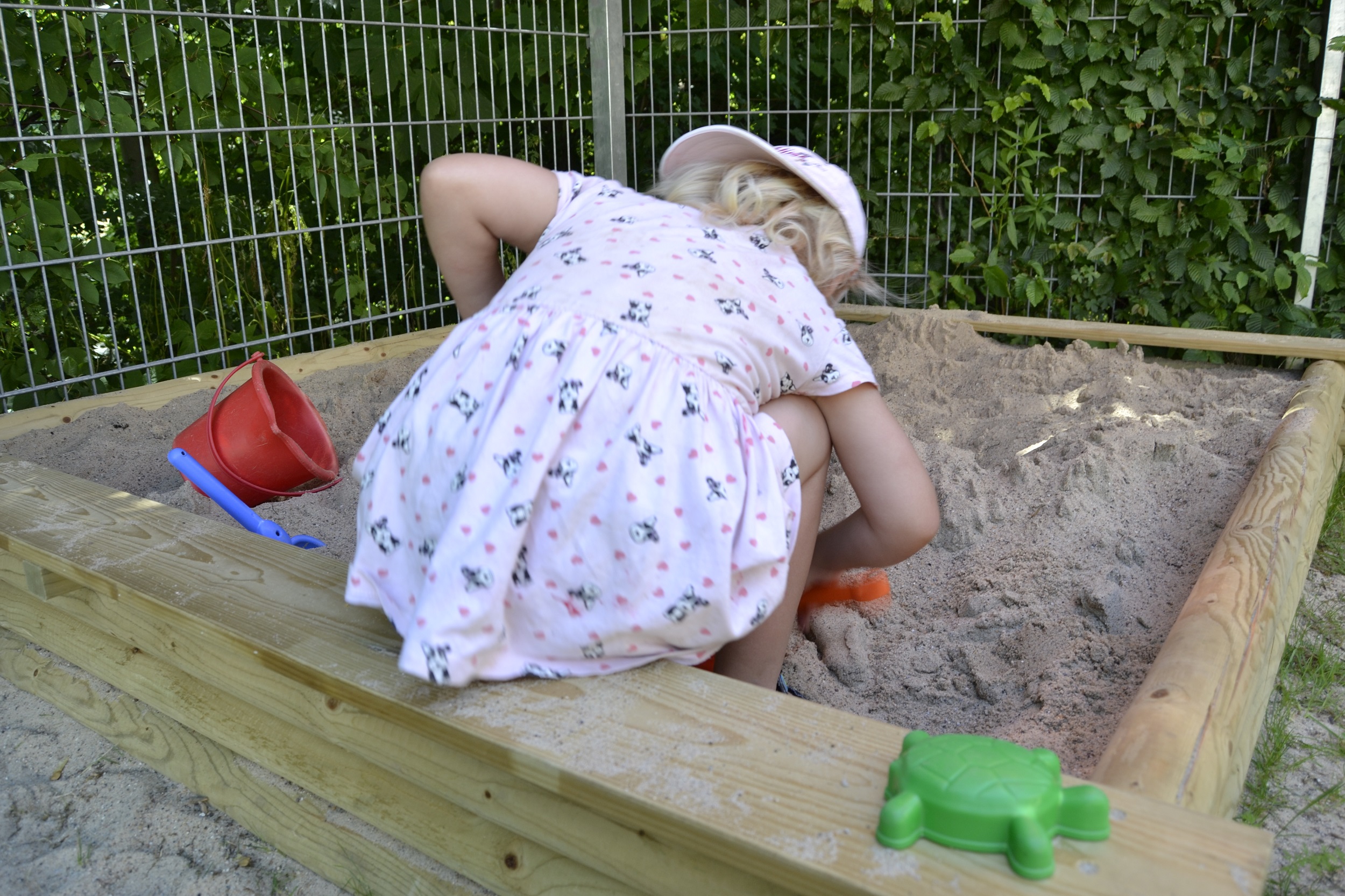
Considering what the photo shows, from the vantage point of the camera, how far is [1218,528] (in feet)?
5.97

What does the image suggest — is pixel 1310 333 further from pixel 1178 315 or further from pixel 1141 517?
pixel 1141 517

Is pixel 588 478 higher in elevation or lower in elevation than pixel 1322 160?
lower

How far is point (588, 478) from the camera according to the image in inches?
41.4

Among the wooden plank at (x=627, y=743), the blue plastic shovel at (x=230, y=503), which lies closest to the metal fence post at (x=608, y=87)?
the blue plastic shovel at (x=230, y=503)

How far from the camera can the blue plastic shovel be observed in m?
1.73

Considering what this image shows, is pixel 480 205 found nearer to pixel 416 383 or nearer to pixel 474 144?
pixel 416 383

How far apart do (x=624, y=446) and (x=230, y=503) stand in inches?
39.9

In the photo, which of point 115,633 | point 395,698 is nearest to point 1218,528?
point 395,698

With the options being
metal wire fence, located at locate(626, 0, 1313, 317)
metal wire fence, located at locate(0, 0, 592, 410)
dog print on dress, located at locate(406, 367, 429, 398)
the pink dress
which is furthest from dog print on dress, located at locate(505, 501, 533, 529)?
metal wire fence, located at locate(626, 0, 1313, 317)

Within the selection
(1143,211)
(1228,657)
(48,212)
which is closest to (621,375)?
(1228,657)

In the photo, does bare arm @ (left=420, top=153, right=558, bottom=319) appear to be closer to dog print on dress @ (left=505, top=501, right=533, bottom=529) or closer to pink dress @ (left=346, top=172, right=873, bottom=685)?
pink dress @ (left=346, top=172, right=873, bottom=685)

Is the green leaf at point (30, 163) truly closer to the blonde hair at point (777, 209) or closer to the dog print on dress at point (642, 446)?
the blonde hair at point (777, 209)

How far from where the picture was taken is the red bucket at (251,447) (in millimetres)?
2010

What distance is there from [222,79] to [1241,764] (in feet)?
9.37
